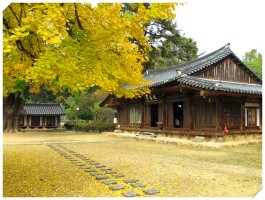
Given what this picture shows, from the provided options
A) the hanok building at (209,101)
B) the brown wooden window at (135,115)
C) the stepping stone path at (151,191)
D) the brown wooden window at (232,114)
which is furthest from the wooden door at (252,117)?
the stepping stone path at (151,191)

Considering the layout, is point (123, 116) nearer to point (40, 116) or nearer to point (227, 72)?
point (227, 72)

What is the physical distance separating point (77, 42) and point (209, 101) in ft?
39.5

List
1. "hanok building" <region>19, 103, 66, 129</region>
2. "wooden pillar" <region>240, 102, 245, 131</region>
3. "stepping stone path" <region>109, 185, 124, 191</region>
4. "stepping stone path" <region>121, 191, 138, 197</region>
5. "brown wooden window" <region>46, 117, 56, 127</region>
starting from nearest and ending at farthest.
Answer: "stepping stone path" <region>121, 191, 138, 197</region>, "stepping stone path" <region>109, 185, 124, 191</region>, "wooden pillar" <region>240, 102, 245, 131</region>, "hanok building" <region>19, 103, 66, 129</region>, "brown wooden window" <region>46, 117, 56, 127</region>

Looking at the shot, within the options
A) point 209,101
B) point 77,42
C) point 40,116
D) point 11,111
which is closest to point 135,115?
point 209,101

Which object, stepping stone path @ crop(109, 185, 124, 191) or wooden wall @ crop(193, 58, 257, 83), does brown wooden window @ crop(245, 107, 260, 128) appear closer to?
wooden wall @ crop(193, 58, 257, 83)

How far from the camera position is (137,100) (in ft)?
80.2

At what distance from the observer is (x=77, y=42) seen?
21.9 ft

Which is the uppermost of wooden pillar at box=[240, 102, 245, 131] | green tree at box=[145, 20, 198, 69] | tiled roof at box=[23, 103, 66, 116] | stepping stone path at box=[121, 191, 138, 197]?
green tree at box=[145, 20, 198, 69]

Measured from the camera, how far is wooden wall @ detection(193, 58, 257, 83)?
20188mm

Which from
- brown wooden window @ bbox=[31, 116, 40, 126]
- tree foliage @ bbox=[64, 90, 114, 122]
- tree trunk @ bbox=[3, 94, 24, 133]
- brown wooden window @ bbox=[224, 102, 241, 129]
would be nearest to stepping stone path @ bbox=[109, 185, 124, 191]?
brown wooden window @ bbox=[224, 102, 241, 129]

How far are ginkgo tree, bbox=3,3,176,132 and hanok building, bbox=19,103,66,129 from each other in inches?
1280

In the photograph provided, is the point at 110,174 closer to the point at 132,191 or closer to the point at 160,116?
the point at 132,191

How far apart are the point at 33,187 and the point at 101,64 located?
3.37m

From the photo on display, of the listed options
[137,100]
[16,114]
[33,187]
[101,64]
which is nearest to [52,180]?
[33,187]
